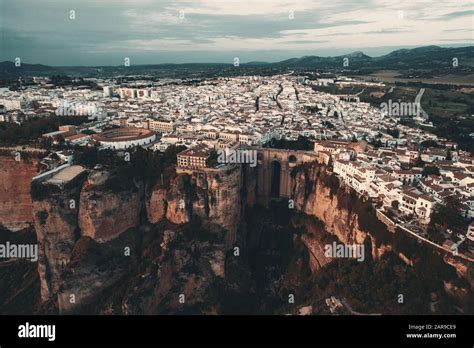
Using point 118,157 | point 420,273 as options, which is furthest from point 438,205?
point 118,157

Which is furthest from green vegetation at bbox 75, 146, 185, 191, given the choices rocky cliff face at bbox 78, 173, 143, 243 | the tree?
the tree

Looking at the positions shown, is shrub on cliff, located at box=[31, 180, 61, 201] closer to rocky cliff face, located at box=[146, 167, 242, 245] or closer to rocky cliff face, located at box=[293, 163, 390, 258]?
rocky cliff face, located at box=[146, 167, 242, 245]

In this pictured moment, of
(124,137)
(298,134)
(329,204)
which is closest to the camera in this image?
(329,204)

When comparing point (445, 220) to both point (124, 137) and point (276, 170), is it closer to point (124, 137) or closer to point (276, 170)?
point (276, 170)

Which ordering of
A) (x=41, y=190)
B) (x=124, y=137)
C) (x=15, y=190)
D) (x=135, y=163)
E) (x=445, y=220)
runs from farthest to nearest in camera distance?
(x=124, y=137), (x=15, y=190), (x=135, y=163), (x=41, y=190), (x=445, y=220)

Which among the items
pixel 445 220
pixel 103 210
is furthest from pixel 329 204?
pixel 103 210
